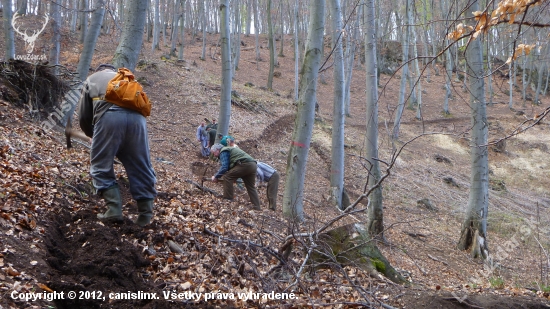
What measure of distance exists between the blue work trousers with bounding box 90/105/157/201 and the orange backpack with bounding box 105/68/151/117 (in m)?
0.08

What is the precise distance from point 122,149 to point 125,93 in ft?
1.97

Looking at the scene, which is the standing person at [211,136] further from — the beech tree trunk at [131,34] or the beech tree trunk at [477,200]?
the beech tree trunk at [477,200]

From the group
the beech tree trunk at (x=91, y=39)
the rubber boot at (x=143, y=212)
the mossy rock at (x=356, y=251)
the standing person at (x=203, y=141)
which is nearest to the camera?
the rubber boot at (x=143, y=212)

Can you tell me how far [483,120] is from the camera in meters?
10.1

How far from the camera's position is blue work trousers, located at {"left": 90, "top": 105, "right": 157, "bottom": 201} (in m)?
4.68

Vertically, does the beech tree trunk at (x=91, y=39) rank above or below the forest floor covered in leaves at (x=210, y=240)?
above

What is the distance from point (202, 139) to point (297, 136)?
6.81 metres

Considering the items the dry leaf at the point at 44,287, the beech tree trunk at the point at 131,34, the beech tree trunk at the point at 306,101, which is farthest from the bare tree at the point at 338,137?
the dry leaf at the point at 44,287

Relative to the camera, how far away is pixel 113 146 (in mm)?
4703

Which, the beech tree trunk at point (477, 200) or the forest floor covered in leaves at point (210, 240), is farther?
the beech tree trunk at point (477, 200)

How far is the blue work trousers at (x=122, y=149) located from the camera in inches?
184

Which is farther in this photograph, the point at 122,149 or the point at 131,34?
the point at 131,34

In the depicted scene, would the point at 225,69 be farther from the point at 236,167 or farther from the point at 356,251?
the point at 356,251

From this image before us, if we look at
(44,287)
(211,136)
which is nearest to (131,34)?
(44,287)
